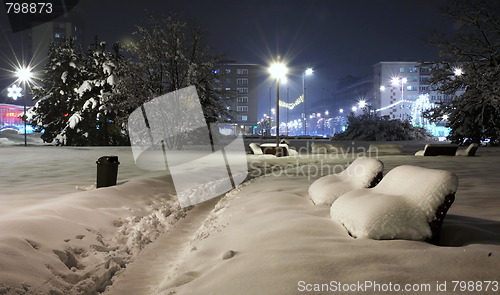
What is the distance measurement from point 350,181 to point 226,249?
284cm

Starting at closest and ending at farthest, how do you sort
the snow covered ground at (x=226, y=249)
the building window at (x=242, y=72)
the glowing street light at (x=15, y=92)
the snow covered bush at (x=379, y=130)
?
the snow covered ground at (x=226, y=249)
the snow covered bush at (x=379, y=130)
the glowing street light at (x=15, y=92)
the building window at (x=242, y=72)

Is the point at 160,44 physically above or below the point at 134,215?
above

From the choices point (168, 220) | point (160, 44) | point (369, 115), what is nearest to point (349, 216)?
point (168, 220)

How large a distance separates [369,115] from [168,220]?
47.6 m

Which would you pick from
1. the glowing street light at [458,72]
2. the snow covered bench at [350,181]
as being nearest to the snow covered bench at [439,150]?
the glowing street light at [458,72]

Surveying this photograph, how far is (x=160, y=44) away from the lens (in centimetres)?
2894

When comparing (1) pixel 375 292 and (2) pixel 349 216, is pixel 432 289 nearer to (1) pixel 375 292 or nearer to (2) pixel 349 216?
(1) pixel 375 292

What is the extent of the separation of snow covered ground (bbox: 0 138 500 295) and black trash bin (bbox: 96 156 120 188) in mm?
1290

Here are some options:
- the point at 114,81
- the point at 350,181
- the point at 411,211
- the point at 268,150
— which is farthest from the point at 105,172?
the point at 114,81

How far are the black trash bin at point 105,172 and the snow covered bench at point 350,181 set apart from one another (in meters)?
5.61

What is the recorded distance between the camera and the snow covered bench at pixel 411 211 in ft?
14.4

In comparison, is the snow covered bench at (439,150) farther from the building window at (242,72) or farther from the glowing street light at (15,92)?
the building window at (242,72)

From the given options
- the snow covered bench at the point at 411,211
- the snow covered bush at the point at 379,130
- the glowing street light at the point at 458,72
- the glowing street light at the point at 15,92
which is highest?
the glowing street light at the point at 15,92

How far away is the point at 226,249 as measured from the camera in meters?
5.14
